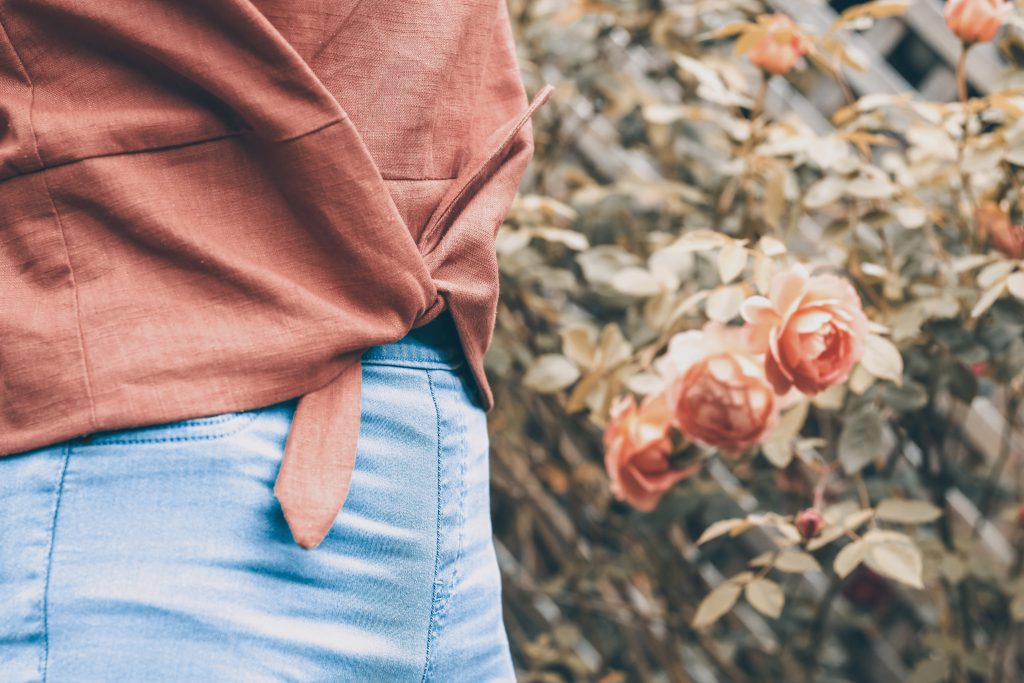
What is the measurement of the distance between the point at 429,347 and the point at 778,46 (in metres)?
0.72

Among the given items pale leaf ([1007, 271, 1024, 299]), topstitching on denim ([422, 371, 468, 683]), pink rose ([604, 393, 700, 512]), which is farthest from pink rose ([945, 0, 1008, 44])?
topstitching on denim ([422, 371, 468, 683])

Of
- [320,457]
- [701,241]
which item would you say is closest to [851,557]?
[701,241]

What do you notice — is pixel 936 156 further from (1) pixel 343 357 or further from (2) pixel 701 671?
(2) pixel 701 671

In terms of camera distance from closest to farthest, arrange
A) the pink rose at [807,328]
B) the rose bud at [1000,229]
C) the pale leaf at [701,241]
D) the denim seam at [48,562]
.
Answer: the denim seam at [48,562] → the pink rose at [807,328] → the pale leaf at [701,241] → the rose bud at [1000,229]

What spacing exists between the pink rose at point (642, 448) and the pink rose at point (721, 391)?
0.06m

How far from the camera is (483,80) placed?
32.4 inches

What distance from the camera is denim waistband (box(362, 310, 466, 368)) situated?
69cm

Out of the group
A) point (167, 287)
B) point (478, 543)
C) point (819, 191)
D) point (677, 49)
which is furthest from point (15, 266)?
point (677, 49)

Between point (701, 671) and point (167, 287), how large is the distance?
1667 millimetres

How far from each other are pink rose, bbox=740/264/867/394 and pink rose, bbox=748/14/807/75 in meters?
0.34

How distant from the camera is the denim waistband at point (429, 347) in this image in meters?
0.69

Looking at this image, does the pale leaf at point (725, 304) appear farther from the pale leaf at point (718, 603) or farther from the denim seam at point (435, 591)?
the denim seam at point (435, 591)

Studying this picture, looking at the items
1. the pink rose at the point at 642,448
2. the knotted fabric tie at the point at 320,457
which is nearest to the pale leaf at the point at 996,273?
the pink rose at the point at 642,448

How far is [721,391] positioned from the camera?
1.03 m
